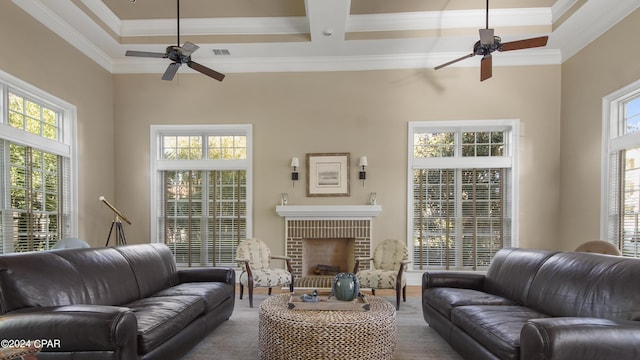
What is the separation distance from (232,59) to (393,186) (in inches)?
135

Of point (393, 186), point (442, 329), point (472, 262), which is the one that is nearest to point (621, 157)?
point (472, 262)

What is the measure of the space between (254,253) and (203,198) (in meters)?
1.75

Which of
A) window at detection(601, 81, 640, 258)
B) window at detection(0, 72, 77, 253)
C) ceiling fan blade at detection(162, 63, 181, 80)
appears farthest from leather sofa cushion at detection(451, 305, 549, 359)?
window at detection(0, 72, 77, 253)

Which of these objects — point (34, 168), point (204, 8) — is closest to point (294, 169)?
point (204, 8)

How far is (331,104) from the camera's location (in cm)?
606

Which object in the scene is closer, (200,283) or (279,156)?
(200,283)

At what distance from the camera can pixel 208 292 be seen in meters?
3.44

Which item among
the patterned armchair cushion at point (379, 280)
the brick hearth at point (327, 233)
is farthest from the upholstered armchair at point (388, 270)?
the brick hearth at point (327, 233)

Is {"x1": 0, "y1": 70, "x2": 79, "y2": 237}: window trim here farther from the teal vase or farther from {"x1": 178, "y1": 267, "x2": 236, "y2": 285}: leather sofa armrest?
the teal vase

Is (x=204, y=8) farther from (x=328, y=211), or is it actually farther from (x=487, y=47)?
(x=487, y=47)

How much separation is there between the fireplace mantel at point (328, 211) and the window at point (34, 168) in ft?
10.2

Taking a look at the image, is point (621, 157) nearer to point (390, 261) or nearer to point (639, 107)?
point (639, 107)

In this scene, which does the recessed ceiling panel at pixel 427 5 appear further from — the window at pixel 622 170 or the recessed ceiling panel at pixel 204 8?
the window at pixel 622 170

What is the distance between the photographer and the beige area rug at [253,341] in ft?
10.1
